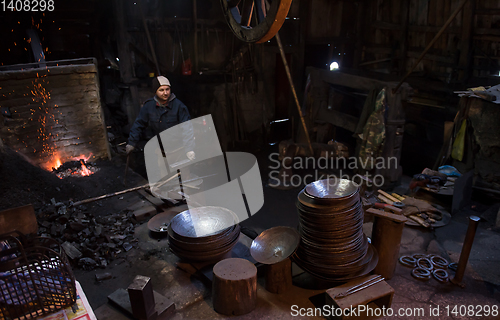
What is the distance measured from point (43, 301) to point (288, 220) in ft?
18.5

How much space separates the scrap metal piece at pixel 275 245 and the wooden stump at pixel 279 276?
3.1 inches

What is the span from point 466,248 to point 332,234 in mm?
1789

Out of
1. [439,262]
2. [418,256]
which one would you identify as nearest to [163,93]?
[418,256]

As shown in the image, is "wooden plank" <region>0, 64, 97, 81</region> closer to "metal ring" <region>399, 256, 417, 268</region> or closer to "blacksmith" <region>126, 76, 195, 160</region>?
"blacksmith" <region>126, 76, 195, 160</region>

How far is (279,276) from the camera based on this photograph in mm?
4012

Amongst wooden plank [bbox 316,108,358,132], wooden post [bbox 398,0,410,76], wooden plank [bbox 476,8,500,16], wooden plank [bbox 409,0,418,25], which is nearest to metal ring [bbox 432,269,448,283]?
wooden plank [bbox 316,108,358,132]

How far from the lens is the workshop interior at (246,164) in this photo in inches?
151

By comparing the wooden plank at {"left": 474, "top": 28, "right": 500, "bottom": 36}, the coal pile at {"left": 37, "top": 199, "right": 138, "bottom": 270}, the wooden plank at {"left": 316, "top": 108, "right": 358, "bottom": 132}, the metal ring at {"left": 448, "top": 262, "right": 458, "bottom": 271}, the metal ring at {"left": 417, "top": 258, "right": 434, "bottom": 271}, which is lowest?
the metal ring at {"left": 448, "top": 262, "right": 458, "bottom": 271}

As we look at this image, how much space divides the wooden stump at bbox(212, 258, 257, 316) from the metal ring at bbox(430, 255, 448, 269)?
266 cm

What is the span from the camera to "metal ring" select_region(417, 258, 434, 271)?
468cm

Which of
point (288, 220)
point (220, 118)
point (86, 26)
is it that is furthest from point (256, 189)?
point (86, 26)

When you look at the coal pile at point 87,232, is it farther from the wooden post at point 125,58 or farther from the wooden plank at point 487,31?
the wooden plank at point 487,31

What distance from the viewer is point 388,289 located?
150 inches

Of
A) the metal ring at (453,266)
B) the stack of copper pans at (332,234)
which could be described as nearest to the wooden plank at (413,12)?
the metal ring at (453,266)
